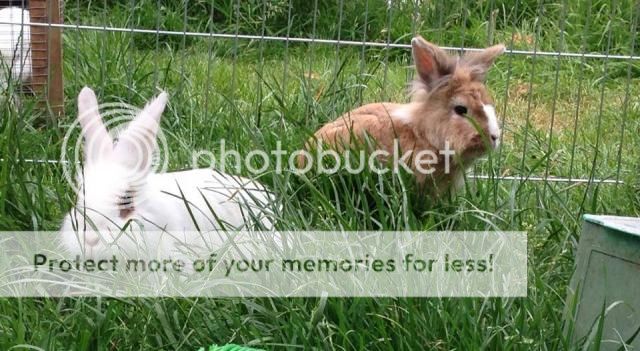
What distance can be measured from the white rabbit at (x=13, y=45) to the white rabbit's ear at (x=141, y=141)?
843 millimetres

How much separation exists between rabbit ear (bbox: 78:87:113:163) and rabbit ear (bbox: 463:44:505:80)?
4.25ft

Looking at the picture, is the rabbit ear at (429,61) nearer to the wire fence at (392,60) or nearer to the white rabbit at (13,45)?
the wire fence at (392,60)

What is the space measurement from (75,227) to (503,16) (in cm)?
358

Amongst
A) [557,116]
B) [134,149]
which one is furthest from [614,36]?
[134,149]

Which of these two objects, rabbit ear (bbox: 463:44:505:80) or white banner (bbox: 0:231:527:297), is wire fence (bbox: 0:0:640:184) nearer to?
rabbit ear (bbox: 463:44:505:80)

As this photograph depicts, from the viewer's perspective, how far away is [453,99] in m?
3.68

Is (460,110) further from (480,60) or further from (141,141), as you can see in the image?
(141,141)

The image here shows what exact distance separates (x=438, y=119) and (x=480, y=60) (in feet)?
0.87

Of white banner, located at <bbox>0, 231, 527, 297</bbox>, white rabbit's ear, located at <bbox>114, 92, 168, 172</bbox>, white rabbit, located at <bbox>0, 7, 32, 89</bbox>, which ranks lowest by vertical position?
white banner, located at <bbox>0, 231, 527, 297</bbox>

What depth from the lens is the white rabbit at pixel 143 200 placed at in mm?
2859

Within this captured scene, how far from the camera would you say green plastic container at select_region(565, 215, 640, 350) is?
8.05ft

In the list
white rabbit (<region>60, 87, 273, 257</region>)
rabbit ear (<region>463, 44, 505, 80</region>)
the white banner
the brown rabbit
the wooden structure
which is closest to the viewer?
the white banner

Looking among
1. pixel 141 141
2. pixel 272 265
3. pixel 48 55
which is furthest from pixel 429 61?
pixel 48 55
